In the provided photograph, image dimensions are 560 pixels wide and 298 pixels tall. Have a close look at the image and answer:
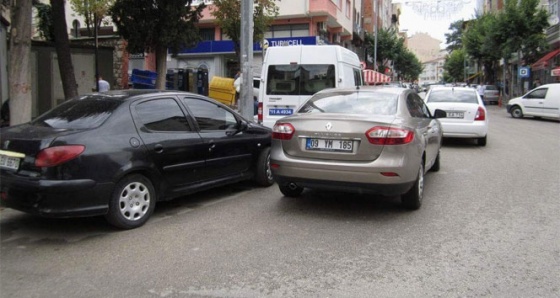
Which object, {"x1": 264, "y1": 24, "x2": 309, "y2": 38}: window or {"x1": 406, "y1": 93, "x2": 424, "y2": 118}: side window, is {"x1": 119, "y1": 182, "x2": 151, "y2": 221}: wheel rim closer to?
{"x1": 406, "y1": 93, "x2": 424, "y2": 118}: side window

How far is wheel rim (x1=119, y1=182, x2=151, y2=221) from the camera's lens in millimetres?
5078

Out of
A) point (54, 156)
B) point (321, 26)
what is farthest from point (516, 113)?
point (54, 156)

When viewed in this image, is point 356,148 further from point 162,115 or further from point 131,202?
point 131,202

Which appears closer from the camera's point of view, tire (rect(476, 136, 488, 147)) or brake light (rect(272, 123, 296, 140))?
brake light (rect(272, 123, 296, 140))

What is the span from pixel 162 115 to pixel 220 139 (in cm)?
93

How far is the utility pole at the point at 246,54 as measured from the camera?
410 inches

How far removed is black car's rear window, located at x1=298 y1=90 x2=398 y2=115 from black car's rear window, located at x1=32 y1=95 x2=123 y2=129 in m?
2.43

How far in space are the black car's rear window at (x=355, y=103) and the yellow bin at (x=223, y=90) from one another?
14.7 m

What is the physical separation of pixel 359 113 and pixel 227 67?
87.5ft

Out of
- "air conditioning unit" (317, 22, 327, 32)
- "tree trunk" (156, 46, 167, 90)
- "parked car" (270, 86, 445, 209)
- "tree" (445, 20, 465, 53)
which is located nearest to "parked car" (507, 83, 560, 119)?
"air conditioning unit" (317, 22, 327, 32)

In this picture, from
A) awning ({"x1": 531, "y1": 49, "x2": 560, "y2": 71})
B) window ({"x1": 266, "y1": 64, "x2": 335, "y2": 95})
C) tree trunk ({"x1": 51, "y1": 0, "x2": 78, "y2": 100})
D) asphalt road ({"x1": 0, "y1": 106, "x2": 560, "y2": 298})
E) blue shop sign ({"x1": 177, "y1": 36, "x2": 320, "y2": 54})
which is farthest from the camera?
awning ({"x1": 531, "y1": 49, "x2": 560, "y2": 71})

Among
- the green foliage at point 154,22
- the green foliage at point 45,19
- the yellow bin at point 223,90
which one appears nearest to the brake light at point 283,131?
the green foliage at point 154,22

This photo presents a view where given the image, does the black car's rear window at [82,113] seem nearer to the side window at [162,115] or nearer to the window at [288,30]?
the side window at [162,115]

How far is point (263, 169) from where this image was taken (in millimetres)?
7133
